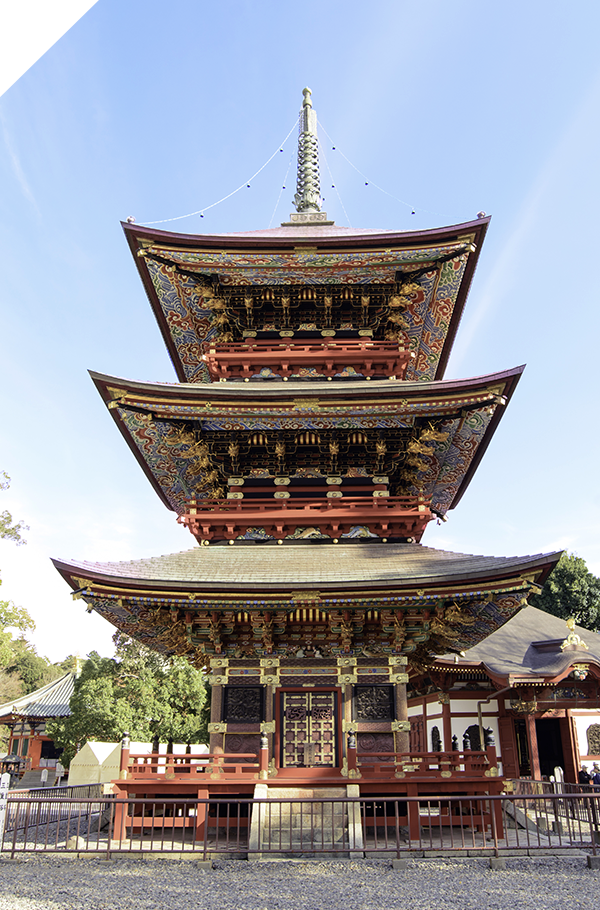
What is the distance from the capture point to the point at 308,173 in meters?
25.0

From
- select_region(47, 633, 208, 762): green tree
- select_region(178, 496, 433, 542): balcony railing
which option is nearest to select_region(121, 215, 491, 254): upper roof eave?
select_region(178, 496, 433, 542): balcony railing

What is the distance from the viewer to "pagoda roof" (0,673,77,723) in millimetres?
48969

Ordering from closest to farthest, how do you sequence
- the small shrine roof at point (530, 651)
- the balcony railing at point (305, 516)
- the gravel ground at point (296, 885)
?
1. the gravel ground at point (296, 885)
2. the balcony railing at point (305, 516)
3. the small shrine roof at point (530, 651)

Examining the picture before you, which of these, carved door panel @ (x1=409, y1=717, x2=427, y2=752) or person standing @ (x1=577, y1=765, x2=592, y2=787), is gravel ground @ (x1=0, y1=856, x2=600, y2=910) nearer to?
person standing @ (x1=577, y1=765, x2=592, y2=787)

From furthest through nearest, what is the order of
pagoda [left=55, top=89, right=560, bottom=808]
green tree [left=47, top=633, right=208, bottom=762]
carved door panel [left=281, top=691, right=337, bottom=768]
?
green tree [left=47, top=633, right=208, bottom=762] → carved door panel [left=281, top=691, right=337, bottom=768] → pagoda [left=55, top=89, right=560, bottom=808]

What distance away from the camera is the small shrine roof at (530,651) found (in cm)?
2047

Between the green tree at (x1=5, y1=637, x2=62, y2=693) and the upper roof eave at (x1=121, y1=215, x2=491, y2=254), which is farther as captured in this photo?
the green tree at (x1=5, y1=637, x2=62, y2=693)

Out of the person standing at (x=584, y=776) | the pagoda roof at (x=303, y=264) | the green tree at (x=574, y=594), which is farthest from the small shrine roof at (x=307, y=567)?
the green tree at (x=574, y=594)

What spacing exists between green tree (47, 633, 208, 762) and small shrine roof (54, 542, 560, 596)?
72.7 feet

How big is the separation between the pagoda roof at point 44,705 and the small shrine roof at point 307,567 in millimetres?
37929

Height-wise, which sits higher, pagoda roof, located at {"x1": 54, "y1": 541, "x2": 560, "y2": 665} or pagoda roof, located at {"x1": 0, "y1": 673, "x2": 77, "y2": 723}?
pagoda roof, located at {"x1": 54, "y1": 541, "x2": 560, "y2": 665}

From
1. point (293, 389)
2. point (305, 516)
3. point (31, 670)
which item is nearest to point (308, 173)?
point (293, 389)

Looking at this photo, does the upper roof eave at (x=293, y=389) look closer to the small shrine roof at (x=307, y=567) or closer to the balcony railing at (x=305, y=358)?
the balcony railing at (x=305, y=358)

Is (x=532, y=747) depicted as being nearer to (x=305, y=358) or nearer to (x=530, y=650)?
(x=530, y=650)
